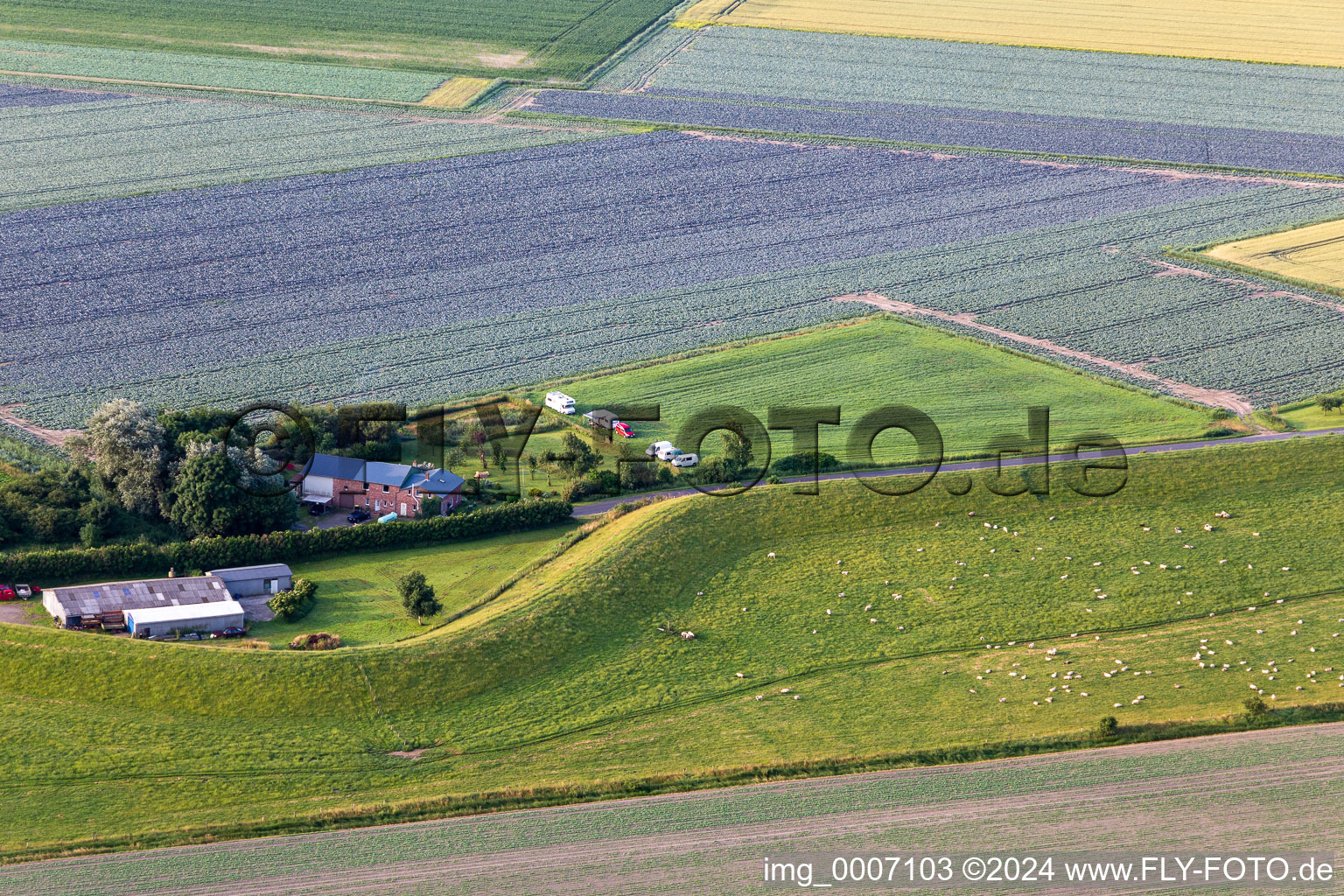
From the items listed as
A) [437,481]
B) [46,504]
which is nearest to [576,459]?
[437,481]

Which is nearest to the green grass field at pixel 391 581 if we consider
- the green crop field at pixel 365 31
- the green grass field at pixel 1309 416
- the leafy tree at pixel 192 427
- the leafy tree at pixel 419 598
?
the leafy tree at pixel 419 598

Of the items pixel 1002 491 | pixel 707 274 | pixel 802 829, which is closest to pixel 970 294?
pixel 707 274

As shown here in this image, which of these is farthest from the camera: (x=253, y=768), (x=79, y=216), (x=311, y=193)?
(x=311, y=193)

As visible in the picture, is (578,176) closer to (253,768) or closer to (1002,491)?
(1002,491)

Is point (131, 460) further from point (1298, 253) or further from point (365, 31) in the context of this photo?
point (365, 31)

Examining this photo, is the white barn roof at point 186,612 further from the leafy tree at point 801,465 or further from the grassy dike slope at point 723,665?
the leafy tree at point 801,465
